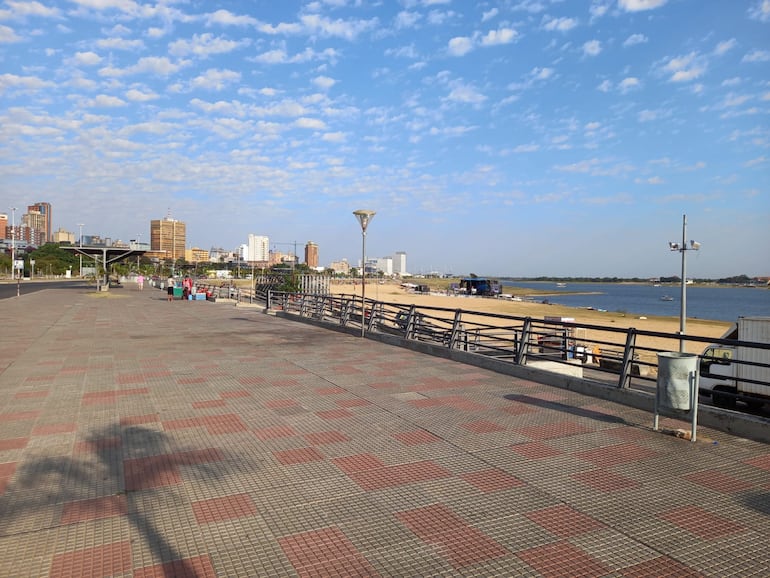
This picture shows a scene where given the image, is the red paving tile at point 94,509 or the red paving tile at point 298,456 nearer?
the red paving tile at point 94,509

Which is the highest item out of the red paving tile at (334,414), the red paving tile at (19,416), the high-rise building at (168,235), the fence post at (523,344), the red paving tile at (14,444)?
the high-rise building at (168,235)

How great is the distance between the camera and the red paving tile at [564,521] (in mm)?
3738

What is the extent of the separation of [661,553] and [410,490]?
187cm

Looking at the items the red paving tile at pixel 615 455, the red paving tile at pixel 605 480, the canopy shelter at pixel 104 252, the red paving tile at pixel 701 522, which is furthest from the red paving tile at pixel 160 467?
the canopy shelter at pixel 104 252

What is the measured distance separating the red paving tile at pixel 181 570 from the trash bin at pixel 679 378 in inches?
202

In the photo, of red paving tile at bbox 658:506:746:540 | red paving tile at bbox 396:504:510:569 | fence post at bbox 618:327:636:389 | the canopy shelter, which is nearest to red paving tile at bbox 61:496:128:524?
red paving tile at bbox 396:504:510:569

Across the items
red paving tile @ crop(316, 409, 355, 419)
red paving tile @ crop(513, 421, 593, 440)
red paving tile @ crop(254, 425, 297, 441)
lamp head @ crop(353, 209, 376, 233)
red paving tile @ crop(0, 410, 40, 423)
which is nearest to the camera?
red paving tile @ crop(254, 425, 297, 441)

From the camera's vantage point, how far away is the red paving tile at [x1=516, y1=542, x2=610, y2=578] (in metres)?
3.23

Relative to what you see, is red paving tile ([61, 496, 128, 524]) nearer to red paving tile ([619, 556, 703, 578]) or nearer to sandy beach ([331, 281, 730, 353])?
red paving tile ([619, 556, 703, 578])

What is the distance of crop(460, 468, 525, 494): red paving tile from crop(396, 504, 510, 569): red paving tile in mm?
550

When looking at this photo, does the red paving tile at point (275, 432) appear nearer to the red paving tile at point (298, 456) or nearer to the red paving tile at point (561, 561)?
the red paving tile at point (298, 456)

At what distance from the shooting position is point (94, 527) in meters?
3.69

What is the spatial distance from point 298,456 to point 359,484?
940 mm

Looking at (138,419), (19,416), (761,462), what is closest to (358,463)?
(138,419)
